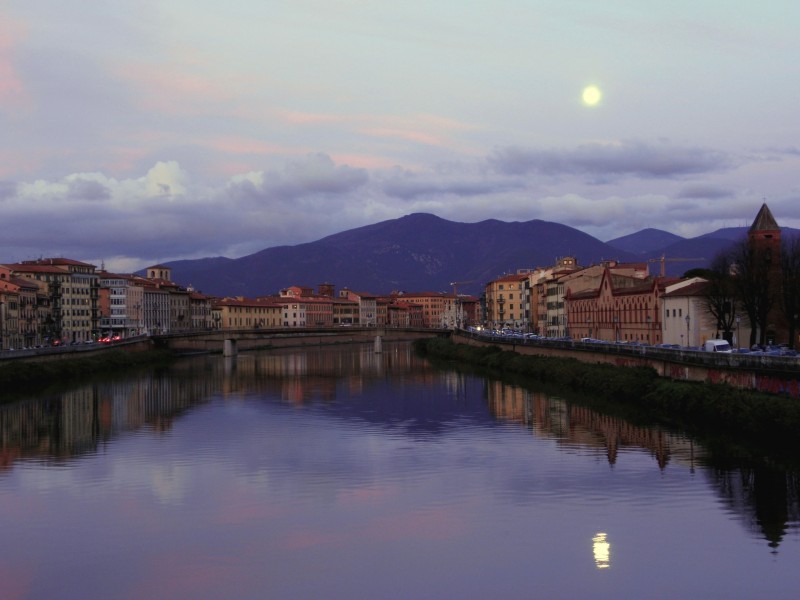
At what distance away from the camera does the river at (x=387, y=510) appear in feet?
93.9

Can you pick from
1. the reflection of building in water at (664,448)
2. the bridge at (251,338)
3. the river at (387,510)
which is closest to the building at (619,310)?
the reflection of building in water at (664,448)

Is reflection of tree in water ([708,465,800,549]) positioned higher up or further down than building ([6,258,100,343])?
further down

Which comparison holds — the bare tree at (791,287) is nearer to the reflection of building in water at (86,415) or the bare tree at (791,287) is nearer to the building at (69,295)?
the reflection of building in water at (86,415)

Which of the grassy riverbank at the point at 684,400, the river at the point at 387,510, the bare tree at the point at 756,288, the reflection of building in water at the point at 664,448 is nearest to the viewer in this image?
the river at the point at 387,510

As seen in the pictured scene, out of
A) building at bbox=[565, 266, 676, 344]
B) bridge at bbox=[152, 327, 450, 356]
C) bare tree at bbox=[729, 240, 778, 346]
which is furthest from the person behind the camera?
bridge at bbox=[152, 327, 450, 356]

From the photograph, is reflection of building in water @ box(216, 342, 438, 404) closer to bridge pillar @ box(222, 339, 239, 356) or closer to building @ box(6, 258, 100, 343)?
bridge pillar @ box(222, 339, 239, 356)

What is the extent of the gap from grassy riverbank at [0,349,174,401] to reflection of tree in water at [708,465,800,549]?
178 feet

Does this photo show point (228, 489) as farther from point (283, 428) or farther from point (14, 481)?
point (283, 428)

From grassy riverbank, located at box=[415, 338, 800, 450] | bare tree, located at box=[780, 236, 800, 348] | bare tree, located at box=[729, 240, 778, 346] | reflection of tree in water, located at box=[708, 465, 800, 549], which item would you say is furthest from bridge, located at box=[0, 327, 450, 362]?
reflection of tree in water, located at box=[708, 465, 800, 549]

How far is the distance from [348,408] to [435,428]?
13.6 meters

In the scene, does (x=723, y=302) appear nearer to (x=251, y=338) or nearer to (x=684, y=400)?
(x=684, y=400)

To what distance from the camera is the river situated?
1127 inches

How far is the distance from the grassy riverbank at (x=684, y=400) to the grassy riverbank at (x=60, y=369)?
42.3 m

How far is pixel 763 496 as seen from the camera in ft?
124
